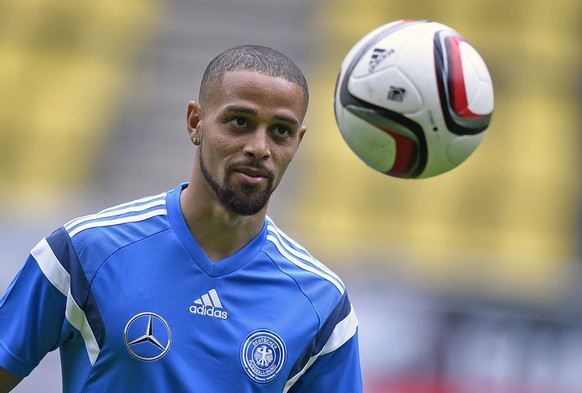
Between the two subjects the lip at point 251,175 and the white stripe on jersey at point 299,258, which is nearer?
the lip at point 251,175

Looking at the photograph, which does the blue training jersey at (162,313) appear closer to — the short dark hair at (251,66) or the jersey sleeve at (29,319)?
the jersey sleeve at (29,319)

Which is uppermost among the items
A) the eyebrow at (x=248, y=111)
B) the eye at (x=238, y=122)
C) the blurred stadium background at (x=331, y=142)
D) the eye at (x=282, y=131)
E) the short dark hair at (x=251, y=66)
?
the short dark hair at (x=251, y=66)

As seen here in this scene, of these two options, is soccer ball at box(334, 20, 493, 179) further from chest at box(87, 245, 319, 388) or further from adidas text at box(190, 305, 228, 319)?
adidas text at box(190, 305, 228, 319)

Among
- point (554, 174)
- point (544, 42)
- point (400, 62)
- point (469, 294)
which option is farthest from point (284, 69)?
point (544, 42)

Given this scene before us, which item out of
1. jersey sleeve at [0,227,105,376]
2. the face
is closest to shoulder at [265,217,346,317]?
the face

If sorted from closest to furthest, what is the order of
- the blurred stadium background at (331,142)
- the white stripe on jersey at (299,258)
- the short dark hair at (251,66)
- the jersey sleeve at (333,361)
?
1. the short dark hair at (251,66)
2. the jersey sleeve at (333,361)
3. the white stripe on jersey at (299,258)
4. the blurred stadium background at (331,142)

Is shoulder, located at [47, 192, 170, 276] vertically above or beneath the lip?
beneath

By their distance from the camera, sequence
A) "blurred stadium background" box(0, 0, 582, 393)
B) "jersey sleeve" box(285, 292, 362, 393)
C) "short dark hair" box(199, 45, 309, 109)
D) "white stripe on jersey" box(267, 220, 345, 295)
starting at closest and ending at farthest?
"short dark hair" box(199, 45, 309, 109), "jersey sleeve" box(285, 292, 362, 393), "white stripe on jersey" box(267, 220, 345, 295), "blurred stadium background" box(0, 0, 582, 393)

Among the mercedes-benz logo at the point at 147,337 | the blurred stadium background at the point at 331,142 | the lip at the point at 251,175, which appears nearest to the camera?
the mercedes-benz logo at the point at 147,337

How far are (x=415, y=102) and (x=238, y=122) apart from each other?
0.74m

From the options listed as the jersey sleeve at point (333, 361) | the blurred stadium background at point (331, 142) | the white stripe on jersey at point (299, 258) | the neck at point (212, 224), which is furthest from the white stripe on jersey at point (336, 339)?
the blurred stadium background at point (331, 142)

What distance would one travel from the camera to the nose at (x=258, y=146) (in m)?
3.34

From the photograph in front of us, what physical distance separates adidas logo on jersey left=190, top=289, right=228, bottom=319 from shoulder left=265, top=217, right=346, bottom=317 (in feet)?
1.00

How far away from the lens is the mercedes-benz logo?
327 cm
